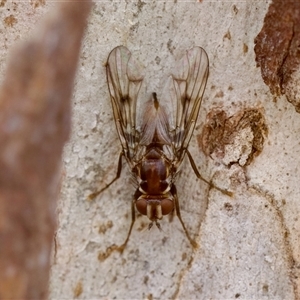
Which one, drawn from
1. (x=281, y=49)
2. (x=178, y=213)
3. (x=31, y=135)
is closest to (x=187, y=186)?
(x=178, y=213)

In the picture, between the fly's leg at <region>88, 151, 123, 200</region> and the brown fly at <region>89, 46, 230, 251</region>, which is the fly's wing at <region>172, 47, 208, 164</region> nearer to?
the brown fly at <region>89, 46, 230, 251</region>

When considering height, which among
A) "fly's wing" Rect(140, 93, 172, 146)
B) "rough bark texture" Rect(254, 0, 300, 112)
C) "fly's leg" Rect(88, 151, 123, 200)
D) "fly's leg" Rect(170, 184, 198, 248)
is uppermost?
"rough bark texture" Rect(254, 0, 300, 112)

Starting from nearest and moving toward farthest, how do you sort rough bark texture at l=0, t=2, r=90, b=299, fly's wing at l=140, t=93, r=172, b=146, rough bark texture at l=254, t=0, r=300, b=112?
rough bark texture at l=0, t=2, r=90, b=299, rough bark texture at l=254, t=0, r=300, b=112, fly's wing at l=140, t=93, r=172, b=146

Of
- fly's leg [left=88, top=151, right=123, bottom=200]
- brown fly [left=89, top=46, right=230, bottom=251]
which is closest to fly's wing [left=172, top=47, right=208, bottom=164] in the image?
brown fly [left=89, top=46, right=230, bottom=251]

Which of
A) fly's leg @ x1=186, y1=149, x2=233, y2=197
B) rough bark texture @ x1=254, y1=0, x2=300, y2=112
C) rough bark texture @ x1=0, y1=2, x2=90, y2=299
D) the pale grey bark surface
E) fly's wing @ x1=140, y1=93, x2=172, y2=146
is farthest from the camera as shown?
fly's wing @ x1=140, y1=93, x2=172, y2=146

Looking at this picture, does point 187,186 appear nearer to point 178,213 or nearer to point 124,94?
point 178,213

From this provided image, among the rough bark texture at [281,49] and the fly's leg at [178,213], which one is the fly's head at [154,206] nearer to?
the fly's leg at [178,213]

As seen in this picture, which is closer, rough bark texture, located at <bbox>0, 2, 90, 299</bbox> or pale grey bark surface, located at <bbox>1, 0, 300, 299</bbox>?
rough bark texture, located at <bbox>0, 2, 90, 299</bbox>

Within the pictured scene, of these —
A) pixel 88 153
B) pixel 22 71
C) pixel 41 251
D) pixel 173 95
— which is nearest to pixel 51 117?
pixel 22 71
